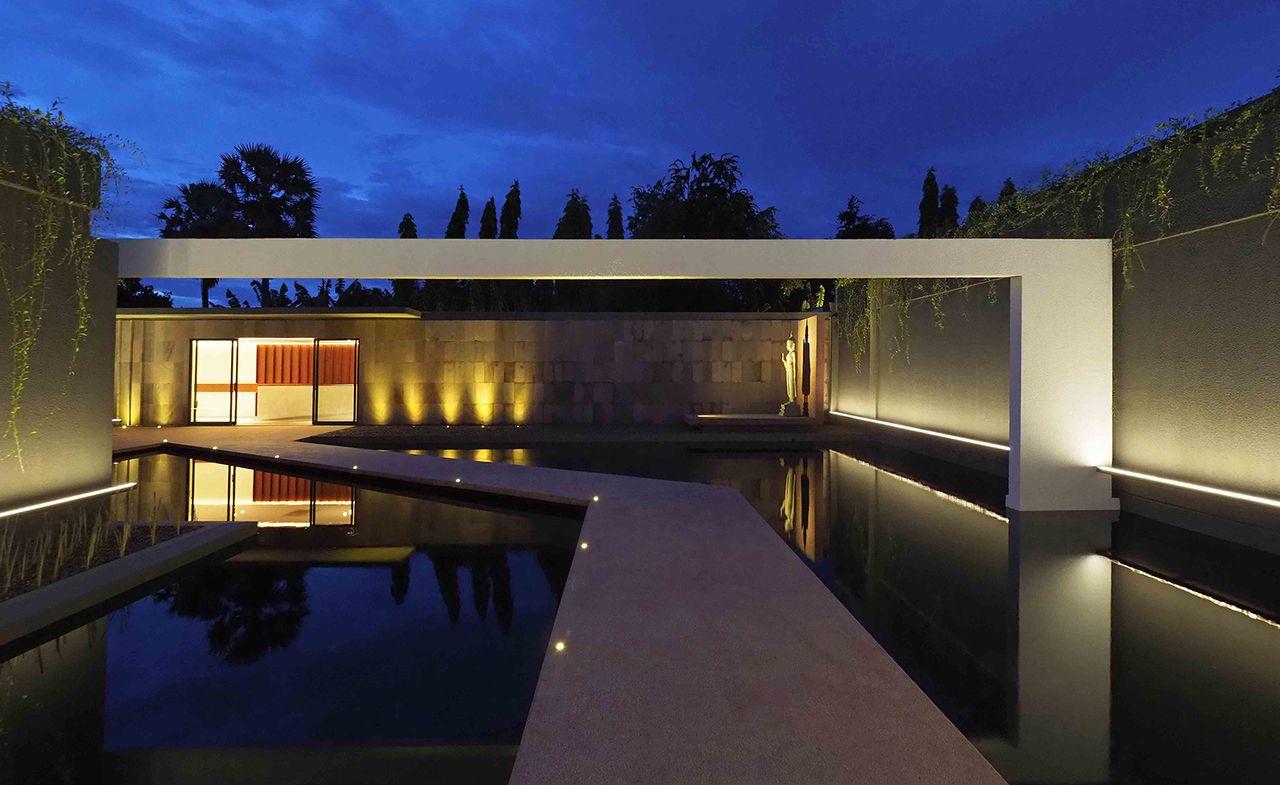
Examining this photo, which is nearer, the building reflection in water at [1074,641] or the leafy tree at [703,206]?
the building reflection in water at [1074,641]

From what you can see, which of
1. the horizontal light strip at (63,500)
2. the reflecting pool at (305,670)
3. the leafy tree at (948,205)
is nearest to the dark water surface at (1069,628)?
the reflecting pool at (305,670)

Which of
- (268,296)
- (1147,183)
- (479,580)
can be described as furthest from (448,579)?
(268,296)

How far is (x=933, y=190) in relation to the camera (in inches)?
1266

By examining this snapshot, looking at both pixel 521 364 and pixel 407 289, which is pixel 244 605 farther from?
pixel 407 289

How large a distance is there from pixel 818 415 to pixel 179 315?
13705 millimetres

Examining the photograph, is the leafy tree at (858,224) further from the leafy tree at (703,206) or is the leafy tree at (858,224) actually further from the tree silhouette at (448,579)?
→ the tree silhouette at (448,579)

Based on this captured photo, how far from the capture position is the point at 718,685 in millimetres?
2385

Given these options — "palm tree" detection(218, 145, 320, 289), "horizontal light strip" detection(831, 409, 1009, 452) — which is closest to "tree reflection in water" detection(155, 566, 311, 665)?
"horizontal light strip" detection(831, 409, 1009, 452)

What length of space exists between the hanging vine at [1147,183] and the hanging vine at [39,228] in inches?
362

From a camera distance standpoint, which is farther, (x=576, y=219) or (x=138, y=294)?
(x=576, y=219)

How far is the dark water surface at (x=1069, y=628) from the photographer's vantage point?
223cm

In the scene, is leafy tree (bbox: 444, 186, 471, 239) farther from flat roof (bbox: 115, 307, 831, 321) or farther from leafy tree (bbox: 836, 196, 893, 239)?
leafy tree (bbox: 836, 196, 893, 239)

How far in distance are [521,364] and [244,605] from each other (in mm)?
10230

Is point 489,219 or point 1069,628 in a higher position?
point 489,219
